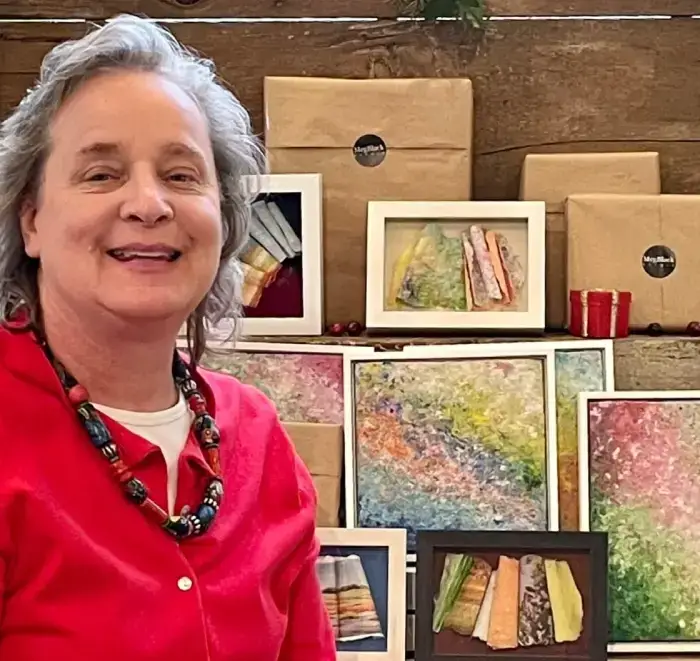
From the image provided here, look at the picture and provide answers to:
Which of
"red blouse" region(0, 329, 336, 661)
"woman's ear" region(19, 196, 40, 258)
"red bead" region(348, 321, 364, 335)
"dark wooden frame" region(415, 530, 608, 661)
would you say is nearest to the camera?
"red blouse" region(0, 329, 336, 661)

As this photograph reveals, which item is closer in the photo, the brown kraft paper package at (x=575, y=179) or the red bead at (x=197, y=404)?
the red bead at (x=197, y=404)

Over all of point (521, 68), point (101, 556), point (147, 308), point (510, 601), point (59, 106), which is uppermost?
point (521, 68)

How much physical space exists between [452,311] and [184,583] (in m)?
0.65

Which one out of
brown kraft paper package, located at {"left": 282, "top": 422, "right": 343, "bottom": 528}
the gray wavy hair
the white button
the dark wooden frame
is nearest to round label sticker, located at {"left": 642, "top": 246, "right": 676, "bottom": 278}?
the dark wooden frame

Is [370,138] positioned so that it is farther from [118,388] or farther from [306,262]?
[118,388]

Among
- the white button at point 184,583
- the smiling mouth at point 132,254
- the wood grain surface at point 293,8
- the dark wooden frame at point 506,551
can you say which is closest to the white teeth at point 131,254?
the smiling mouth at point 132,254

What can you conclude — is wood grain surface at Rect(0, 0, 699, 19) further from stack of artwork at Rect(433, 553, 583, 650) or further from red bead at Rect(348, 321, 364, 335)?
stack of artwork at Rect(433, 553, 583, 650)

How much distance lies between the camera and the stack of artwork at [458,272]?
1630 mm

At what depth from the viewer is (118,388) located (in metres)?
1.21

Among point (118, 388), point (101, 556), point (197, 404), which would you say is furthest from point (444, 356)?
point (101, 556)

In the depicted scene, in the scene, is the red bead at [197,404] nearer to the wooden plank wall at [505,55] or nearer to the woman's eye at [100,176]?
Answer: the woman's eye at [100,176]

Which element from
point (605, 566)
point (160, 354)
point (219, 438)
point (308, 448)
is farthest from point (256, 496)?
point (605, 566)

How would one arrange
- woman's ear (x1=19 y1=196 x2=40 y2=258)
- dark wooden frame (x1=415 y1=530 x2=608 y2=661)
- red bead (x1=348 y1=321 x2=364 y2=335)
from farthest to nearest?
red bead (x1=348 y1=321 x2=364 y2=335) → dark wooden frame (x1=415 y1=530 x2=608 y2=661) → woman's ear (x1=19 y1=196 x2=40 y2=258)

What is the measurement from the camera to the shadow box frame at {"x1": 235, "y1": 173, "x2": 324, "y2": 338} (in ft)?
5.39
